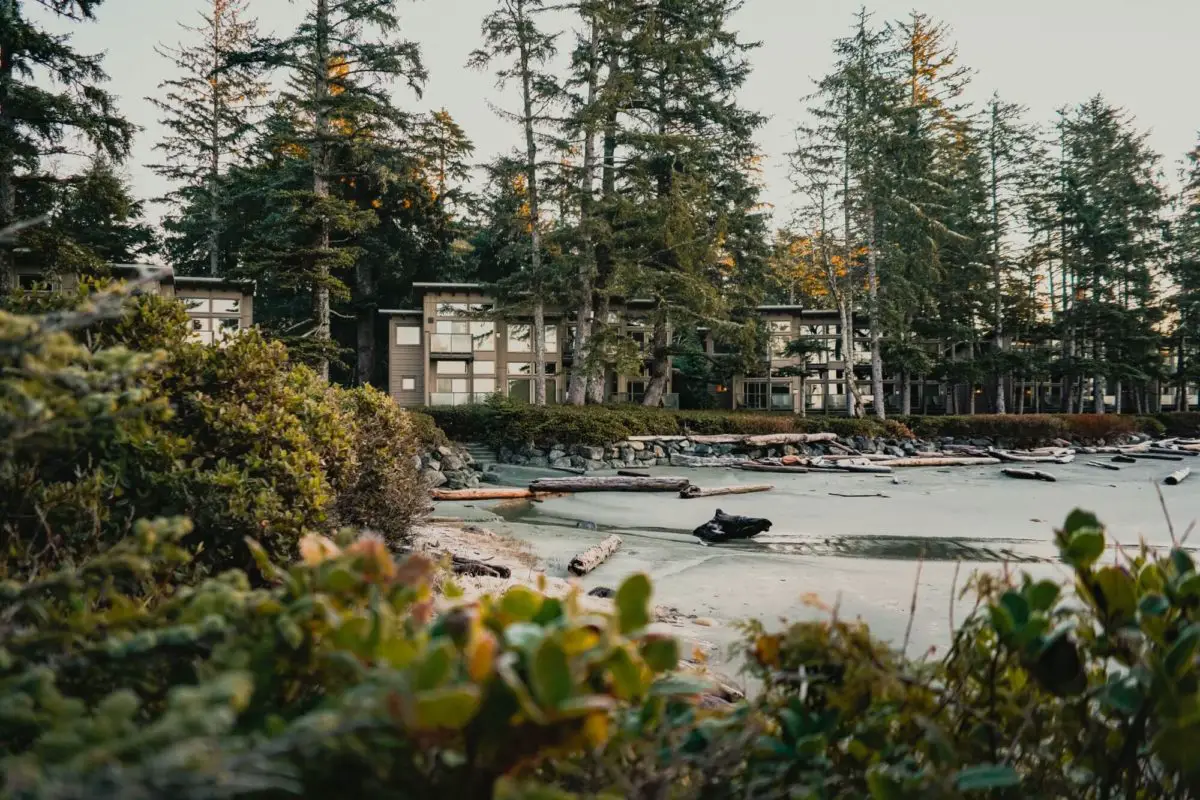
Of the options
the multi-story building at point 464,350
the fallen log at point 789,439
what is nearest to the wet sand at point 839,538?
the fallen log at point 789,439

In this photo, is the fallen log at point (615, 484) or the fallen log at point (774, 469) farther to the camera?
the fallen log at point (774, 469)

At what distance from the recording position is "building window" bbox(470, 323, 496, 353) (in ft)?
104

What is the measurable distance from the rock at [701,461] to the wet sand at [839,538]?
3209 mm

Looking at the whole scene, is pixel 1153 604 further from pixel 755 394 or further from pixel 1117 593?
pixel 755 394

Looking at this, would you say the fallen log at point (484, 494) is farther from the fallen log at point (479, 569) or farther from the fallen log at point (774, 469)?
the fallen log at point (774, 469)

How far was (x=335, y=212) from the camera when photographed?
65.2ft

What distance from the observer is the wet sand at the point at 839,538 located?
17.0 feet

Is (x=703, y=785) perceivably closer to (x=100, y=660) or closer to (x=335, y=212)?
(x=100, y=660)

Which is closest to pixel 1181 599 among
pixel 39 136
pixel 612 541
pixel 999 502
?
pixel 612 541

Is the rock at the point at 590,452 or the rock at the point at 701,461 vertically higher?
the rock at the point at 590,452

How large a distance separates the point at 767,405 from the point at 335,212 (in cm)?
2391

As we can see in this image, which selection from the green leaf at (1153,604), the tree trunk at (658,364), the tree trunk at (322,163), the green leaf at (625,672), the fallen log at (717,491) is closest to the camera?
the green leaf at (625,672)

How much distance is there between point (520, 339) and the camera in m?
31.0

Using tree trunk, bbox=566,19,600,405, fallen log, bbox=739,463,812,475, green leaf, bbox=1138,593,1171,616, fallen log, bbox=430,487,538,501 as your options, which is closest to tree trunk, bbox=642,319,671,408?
tree trunk, bbox=566,19,600,405
